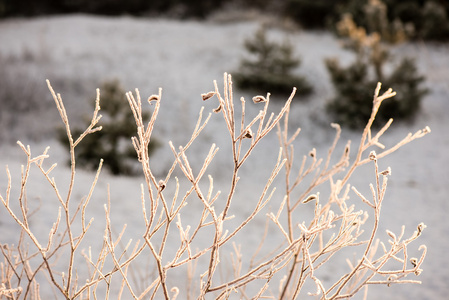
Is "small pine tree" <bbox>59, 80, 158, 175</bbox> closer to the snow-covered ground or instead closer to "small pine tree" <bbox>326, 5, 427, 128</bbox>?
the snow-covered ground

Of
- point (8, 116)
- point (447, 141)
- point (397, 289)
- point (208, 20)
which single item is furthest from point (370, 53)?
point (208, 20)

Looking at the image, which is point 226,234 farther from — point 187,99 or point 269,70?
point 269,70

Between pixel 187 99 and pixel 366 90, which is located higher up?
pixel 366 90

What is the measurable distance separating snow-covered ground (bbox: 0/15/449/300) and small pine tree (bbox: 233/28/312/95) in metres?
0.31

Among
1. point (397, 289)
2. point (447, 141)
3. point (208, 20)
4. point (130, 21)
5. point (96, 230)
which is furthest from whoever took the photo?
point (208, 20)

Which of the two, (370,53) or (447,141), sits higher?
(370,53)

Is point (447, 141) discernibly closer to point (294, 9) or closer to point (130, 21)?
point (294, 9)

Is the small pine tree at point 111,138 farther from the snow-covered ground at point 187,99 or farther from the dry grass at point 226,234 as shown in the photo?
the dry grass at point 226,234

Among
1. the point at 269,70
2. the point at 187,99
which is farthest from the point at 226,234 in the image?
the point at 269,70

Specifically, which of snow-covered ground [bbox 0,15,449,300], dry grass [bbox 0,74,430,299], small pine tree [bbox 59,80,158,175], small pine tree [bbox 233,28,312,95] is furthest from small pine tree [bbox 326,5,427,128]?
dry grass [bbox 0,74,430,299]

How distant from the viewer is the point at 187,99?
25.7 ft

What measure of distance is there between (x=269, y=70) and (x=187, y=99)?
166 cm

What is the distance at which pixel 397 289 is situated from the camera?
3133 mm

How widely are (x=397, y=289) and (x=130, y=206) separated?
2476mm
